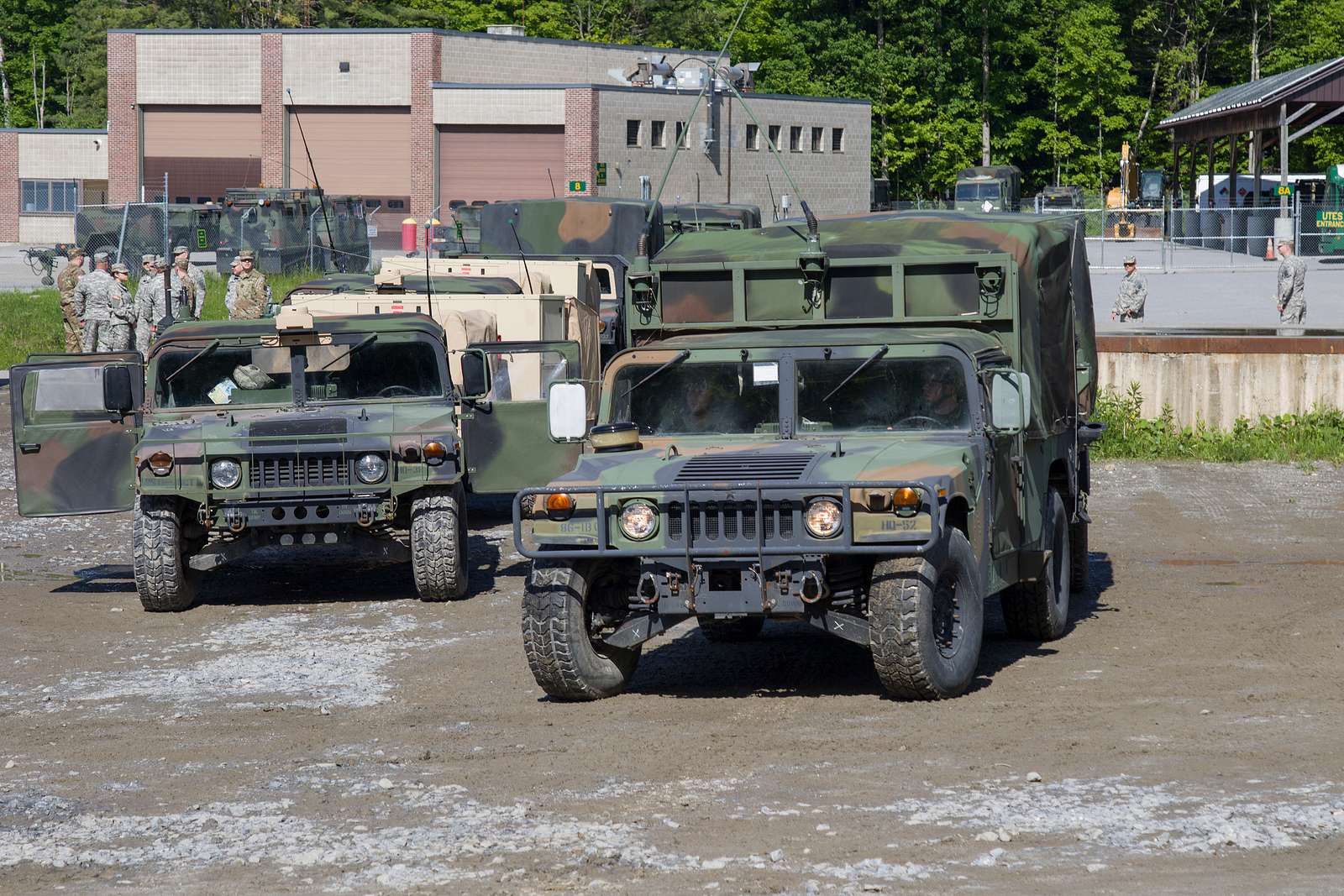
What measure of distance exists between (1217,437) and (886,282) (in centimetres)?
994

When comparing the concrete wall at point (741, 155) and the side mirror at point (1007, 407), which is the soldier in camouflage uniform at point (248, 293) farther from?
the concrete wall at point (741, 155)

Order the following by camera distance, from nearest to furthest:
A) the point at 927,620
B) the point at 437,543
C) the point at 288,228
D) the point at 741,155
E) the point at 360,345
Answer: the point at 927,620 → the point at 437,543 → the point at 360,345 → the point at 288,228 → the point at 741,155

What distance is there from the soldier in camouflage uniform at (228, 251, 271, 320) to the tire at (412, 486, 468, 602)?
31.7 ft

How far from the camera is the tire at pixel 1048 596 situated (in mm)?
9867

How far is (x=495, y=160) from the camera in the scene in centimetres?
6288

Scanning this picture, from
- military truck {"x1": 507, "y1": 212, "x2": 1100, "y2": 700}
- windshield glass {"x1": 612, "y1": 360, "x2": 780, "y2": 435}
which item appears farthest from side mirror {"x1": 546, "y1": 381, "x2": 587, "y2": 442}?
windshield glass {"x1": 612, "y1": 360, "x2": 780, "y2": 435}

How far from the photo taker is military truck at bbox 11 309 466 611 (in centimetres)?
1148

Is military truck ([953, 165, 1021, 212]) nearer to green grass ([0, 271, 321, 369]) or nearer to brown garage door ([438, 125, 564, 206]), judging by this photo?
brown garage door ([438, 125, 564, 206])

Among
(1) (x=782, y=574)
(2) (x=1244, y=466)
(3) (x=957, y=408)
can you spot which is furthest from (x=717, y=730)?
(2) (x=1244, y=466)

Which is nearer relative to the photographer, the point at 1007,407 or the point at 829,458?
the point at 829,458

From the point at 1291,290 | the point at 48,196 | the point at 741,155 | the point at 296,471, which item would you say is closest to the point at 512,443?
the point at 296,471

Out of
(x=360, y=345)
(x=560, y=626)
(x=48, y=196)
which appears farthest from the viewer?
(x=48, y=196)

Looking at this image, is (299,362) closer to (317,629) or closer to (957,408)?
(317,629)

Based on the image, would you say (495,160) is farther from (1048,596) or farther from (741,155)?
(1048,596)
